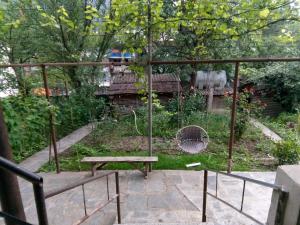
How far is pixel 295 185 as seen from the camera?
3.69ft

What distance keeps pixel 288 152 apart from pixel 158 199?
233 cm

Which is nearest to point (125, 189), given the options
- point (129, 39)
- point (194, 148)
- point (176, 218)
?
point (176, 218)

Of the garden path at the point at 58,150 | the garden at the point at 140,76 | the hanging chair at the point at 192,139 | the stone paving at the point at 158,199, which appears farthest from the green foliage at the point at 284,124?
the garden path at the point at 58,150

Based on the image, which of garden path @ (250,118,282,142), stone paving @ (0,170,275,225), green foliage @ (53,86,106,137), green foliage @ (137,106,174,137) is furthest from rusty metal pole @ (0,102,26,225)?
garden path @ (250,118,282,142)

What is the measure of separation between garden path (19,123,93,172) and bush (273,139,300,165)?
4109mm

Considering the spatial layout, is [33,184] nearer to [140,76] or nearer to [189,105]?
[140,76]

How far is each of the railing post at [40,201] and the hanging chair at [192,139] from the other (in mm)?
3860

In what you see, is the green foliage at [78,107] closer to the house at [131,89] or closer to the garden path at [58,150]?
the garden path at [58,150]

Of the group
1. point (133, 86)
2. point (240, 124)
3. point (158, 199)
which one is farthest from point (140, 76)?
point (133, 86)

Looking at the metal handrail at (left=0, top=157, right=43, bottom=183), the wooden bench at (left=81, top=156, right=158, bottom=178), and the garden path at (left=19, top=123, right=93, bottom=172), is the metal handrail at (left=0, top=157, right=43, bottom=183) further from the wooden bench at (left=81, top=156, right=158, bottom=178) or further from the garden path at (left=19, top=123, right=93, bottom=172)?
the garden path at (left=19, top=123, right=93, bottom=172)

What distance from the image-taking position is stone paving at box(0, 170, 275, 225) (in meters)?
2.63

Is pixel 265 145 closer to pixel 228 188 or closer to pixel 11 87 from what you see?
pixel 228 188

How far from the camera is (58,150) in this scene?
4.72 metres

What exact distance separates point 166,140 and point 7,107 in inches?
124
